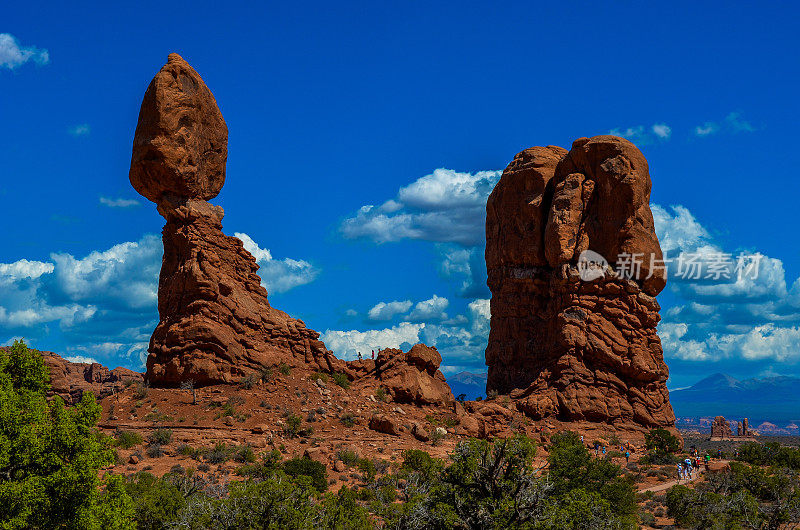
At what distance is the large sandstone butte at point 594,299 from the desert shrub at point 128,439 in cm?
2351

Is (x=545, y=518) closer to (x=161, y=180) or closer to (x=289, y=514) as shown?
(x=289, y=514)

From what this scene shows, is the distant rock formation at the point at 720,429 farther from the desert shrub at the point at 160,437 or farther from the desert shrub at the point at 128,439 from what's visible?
the desert shrub at the point at 128,439

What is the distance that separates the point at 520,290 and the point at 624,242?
27.6 feet

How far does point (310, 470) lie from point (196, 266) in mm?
13769

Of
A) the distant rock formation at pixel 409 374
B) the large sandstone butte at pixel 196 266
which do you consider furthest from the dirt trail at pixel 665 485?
the large sandstone butte at pixel 196 266

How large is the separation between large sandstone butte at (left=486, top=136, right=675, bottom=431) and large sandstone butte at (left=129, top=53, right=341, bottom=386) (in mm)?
15523

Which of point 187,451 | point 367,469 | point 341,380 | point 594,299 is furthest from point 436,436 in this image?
point 594,299

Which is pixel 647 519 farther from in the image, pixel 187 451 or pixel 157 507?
pixel 187 451

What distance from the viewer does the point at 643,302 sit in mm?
49344

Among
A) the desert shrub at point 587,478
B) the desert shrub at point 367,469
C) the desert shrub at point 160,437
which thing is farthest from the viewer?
the desert shrub at point 160,437

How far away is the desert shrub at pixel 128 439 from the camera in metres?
31.1

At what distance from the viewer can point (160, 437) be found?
3200cm

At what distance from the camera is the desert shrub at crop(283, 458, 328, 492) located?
2888 centimetres

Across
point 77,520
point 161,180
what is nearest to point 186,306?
point 161,180
